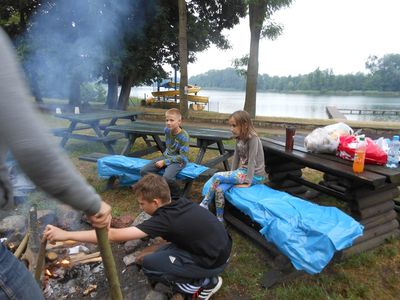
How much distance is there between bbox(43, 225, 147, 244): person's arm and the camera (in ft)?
6.44

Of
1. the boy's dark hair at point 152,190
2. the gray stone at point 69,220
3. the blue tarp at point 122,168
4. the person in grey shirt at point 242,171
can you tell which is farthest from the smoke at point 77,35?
the boy's dark hair at point 152,190

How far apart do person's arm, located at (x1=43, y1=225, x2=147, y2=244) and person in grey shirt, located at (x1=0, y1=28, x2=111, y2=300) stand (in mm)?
847

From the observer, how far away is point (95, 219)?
133cm

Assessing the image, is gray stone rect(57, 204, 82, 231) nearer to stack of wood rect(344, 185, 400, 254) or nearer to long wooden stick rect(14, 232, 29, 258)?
long wooden stick rect(14, 232, 29, 258)

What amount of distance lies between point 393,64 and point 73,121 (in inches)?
2662

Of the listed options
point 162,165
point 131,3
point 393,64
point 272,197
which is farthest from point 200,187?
point 393,64

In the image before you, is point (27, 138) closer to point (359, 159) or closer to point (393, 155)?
point (359, 159)

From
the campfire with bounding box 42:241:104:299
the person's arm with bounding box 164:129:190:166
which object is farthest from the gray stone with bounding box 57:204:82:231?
the person's arm with bounding box 164:129:190:166

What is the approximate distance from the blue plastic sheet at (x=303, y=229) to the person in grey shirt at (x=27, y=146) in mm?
1916

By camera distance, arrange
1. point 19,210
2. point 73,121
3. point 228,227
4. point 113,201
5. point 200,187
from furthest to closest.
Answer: point 73,121 < point 200,187 < point 113,201 < point 19,210 < point 228,227

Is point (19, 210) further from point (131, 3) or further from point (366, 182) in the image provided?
point (131, 3)

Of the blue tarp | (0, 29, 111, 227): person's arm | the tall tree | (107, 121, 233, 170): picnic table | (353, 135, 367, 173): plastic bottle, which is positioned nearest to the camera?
(0, 29, 111, 227): person's arm

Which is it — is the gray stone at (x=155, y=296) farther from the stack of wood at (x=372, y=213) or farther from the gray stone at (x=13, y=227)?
the stack of wood at (x=372, y=213)

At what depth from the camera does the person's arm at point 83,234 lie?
196 cm
